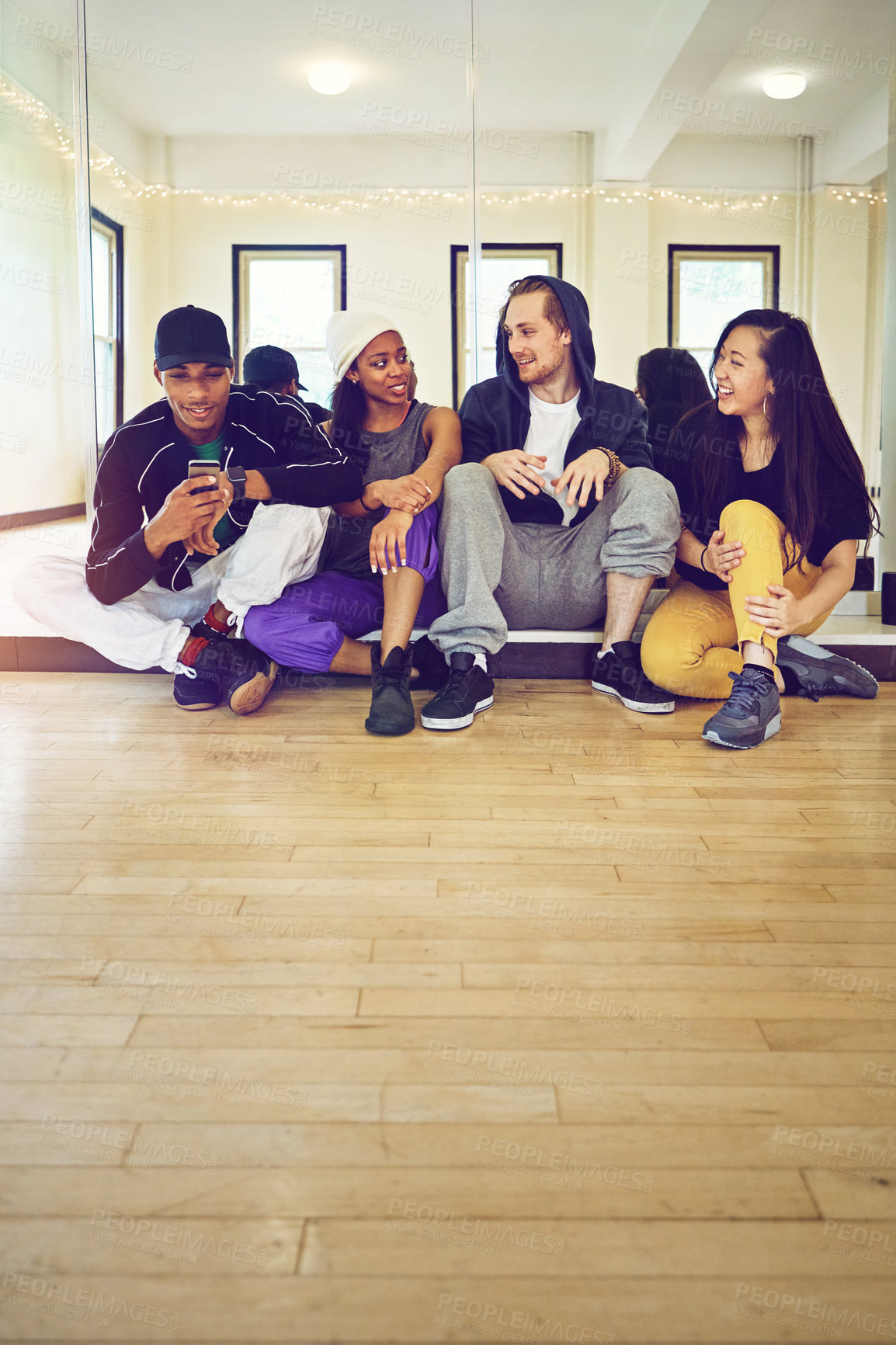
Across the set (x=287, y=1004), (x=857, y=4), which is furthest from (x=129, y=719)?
(x=857, y=4)

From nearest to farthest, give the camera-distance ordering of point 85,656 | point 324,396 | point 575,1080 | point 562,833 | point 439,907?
point 575,1080 < point 439,907 < point 562,833 < point 85,656 < point 324,396

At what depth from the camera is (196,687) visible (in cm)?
244

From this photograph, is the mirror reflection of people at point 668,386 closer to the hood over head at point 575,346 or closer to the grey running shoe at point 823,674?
the hood over head at point 575,346

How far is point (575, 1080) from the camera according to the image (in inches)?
36.7

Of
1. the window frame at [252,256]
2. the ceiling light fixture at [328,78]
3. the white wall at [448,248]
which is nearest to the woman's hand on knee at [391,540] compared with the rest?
the white wall at [448,248]

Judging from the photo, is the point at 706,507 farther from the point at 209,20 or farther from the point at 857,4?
the point at 209,20

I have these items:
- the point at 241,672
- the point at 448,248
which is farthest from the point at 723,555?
the point at 448,248

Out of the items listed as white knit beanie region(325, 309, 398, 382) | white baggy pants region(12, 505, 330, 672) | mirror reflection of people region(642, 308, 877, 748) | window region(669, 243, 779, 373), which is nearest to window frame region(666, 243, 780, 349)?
window region(669, 243, 779, 373)

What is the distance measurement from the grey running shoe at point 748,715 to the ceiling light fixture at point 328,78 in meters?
2.57

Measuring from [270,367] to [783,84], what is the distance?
2.17m

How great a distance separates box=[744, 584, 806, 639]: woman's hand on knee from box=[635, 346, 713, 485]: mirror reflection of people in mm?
921

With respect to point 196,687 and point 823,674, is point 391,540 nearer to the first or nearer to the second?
point 196,687

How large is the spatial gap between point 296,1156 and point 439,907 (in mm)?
515

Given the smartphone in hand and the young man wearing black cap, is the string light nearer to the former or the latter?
the young man wearing black cap
